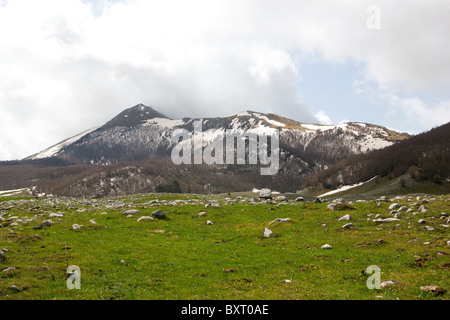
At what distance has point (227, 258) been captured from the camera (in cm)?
1977

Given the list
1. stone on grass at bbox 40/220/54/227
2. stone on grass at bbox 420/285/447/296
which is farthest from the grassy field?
stone on grass at bbox 40/220/54/227

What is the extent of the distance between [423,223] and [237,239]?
55.4 feet

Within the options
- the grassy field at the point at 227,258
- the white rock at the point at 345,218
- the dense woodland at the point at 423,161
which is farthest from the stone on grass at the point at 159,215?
the dense woodland at the point at 423,161

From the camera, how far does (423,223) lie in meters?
25.6

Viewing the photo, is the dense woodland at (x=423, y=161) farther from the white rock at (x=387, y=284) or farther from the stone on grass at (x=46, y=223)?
the stone on grass at (x=46, y=223)

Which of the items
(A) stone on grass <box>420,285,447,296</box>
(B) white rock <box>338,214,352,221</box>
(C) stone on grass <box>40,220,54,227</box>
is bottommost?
(A) stone on grass <box>420,285,447,296</box>

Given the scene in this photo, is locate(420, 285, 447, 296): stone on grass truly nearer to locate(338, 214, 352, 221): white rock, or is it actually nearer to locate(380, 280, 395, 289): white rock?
locate(380, 280, 395, 289): white rock

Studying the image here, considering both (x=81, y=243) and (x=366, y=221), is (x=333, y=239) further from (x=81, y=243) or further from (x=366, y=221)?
(x=81, y=243)

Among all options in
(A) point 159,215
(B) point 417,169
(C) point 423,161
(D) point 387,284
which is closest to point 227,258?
(D) point 387,284

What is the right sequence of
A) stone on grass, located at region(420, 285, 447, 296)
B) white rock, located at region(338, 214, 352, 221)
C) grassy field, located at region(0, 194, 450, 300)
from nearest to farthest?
1. stone on grass, located at region(420, 285, 447, 296)
2. grassy field, located at region(0, 194, 450, 300)
3. white rock, located at region(338, 214, 352, 221)

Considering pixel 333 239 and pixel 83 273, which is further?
pixel 333 239

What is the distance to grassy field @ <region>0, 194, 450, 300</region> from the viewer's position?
530 inches

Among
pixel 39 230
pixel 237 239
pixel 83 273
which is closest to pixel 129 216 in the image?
pixel 39 230

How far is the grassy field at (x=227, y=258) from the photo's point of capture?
1346 cm
